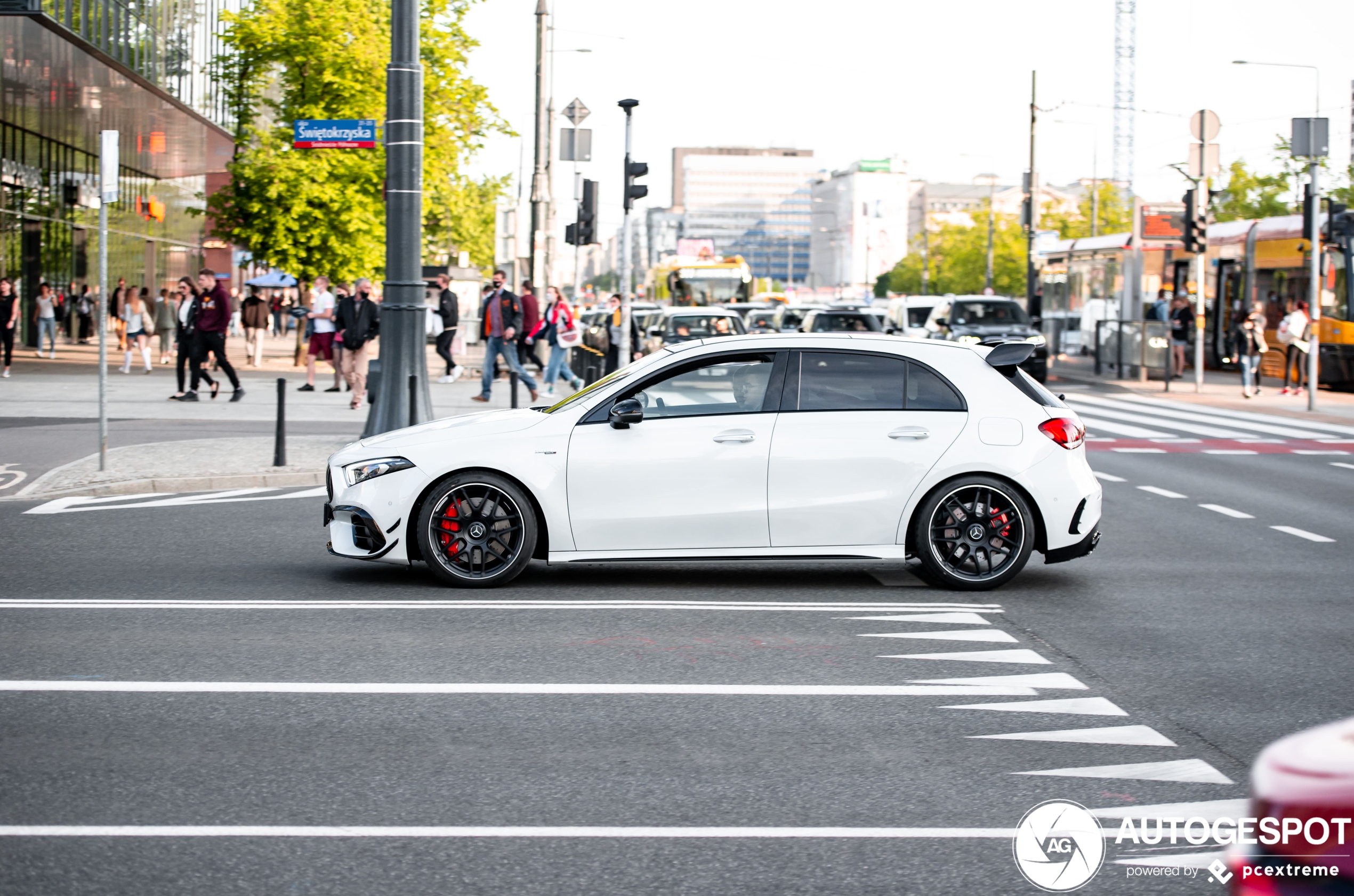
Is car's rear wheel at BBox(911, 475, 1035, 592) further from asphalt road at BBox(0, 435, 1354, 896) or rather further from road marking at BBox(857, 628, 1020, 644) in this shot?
road marking at BBox(857, 628, 1020, 644)

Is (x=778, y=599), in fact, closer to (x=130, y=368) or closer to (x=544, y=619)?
(x=544, y=619)

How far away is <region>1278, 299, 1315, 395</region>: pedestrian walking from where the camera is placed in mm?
30406

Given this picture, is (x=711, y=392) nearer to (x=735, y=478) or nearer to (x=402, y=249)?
(x=735, y=478)

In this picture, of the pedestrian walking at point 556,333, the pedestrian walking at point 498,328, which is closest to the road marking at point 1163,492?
the pedestrian walking at point 498,328

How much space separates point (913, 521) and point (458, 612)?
2.64 meters

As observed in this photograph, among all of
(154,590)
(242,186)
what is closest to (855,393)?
(154,590)

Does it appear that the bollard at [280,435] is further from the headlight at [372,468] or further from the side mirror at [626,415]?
the side mirror at [626,415]

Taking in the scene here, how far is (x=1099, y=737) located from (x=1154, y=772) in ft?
1.64

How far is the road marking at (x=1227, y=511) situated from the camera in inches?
506

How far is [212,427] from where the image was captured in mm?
19062

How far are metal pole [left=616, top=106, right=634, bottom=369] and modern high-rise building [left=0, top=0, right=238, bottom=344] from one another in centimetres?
860

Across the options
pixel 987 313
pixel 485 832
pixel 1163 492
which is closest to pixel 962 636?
pixel 485 832

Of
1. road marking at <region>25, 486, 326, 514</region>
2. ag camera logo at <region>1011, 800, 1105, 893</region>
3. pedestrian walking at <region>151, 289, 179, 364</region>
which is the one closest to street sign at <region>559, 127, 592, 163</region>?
pedestrian walking at <region>151, 289, 179, 364</region>

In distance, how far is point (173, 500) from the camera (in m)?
13.2
